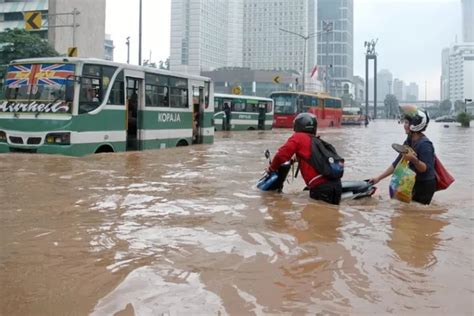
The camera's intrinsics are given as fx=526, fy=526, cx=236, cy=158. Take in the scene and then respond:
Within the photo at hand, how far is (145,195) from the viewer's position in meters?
7.99

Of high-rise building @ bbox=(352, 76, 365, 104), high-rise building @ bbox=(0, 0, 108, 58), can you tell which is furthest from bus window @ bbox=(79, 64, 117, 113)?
high-rise building @ bbox=(352, 76, 365, 104)

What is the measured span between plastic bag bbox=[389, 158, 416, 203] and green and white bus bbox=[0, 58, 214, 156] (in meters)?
8.44

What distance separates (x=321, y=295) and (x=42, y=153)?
10457 mm

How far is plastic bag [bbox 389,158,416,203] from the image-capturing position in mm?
6551

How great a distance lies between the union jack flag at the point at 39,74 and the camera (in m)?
12.7

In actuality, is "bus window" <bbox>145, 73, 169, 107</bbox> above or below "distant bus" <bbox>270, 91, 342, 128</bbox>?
below

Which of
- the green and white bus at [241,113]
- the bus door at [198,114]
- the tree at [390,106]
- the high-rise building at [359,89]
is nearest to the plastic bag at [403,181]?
the bus door at [198,114]

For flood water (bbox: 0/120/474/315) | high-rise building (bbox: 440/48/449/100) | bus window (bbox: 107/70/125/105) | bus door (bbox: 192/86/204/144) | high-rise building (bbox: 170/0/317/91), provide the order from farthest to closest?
1. high-rise building (bbox: 440/48/449/100)
2. high-rise building (bbox: 170/0/317/91)
3. bus door (bbox: 192/86/204/144)
4. bus window (bbox: 107/70/125/105)
5. flood water (bbox: 0/120/474/315)

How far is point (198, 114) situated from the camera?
19.2 meters

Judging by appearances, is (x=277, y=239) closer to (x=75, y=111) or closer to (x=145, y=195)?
(x=145, y=195)

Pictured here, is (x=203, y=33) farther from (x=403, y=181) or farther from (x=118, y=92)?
(x=403, y=181)

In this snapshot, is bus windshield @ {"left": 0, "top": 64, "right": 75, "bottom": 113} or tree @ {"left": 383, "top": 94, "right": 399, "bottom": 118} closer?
bus windshield @ {"left": 0, "top": 64, "right": 75, "bottom": 113}

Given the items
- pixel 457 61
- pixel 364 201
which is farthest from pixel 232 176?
pixel 457 61

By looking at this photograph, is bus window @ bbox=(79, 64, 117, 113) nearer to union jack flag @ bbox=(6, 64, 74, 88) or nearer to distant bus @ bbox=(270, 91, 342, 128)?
union jack flag @ bbox=(6, 64, 74, 88)
